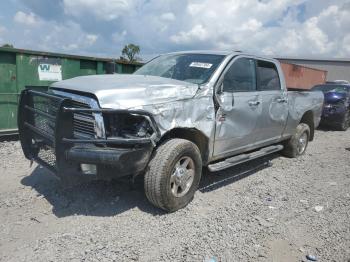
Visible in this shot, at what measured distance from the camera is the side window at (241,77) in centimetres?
467

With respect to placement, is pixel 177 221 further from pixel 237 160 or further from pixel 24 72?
pixel 24 72

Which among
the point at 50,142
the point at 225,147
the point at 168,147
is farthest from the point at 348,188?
the point at 50,142

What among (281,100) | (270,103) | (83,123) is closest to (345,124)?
(281,100)

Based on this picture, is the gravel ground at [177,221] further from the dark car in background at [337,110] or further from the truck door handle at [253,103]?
the dark car in background at [337,110]

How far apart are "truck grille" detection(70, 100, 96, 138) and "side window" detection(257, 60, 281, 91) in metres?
2.88

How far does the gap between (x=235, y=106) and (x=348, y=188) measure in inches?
90.6

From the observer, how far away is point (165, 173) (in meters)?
3.71

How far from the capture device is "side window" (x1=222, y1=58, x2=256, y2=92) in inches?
184

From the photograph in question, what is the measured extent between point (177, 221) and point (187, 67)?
2.07 m

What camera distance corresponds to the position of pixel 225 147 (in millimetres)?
4730

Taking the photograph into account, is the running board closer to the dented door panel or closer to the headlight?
the dented door panel

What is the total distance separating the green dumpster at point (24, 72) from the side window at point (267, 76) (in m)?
2.51

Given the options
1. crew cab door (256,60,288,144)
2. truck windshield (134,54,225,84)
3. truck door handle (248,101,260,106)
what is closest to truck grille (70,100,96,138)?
truck windshield (134,54,225,84)

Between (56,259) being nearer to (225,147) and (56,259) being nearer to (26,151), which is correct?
(26,151)
